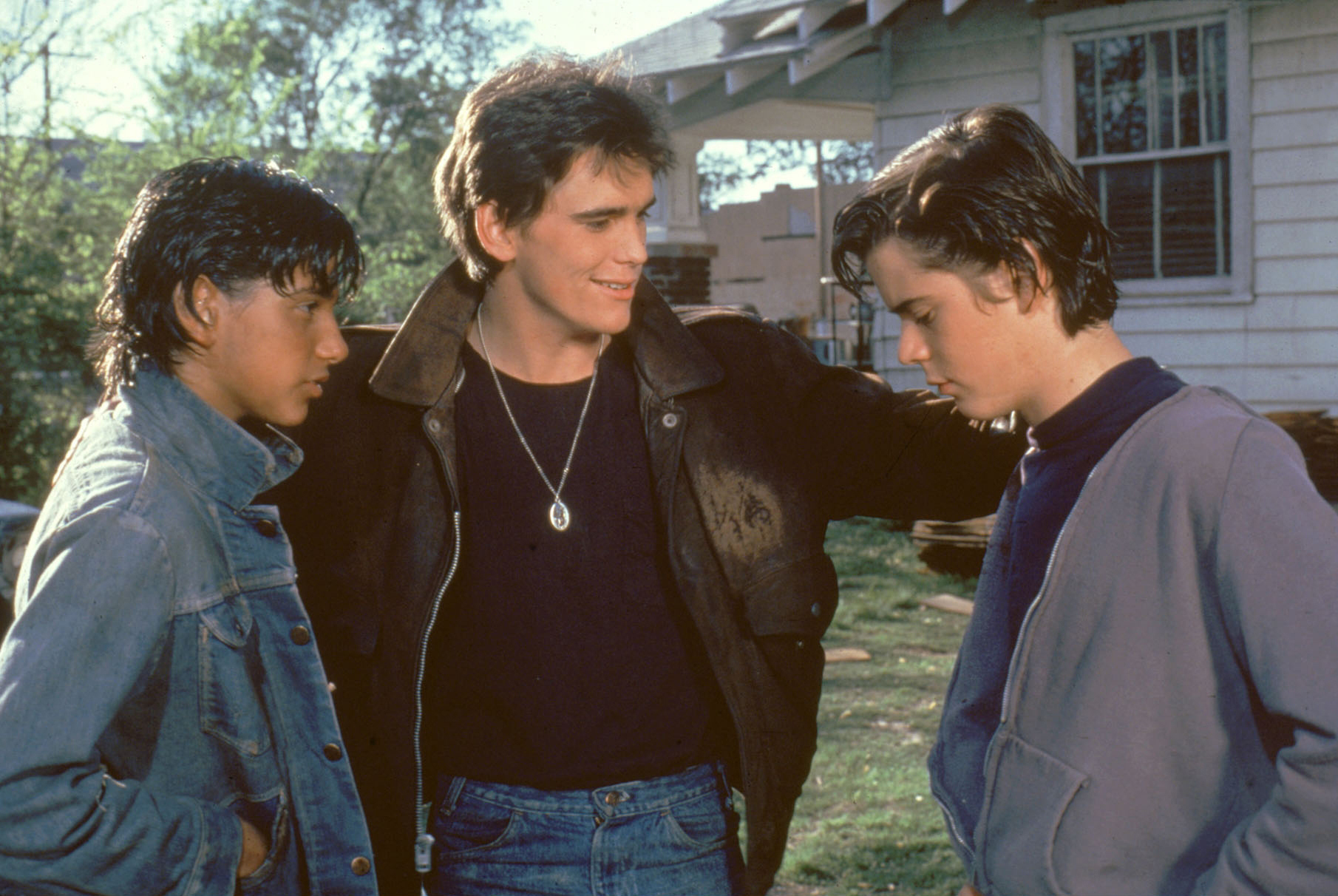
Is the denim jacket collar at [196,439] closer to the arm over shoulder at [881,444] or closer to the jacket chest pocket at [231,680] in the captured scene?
the jacket chest pocket at [231,680]

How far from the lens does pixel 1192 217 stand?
848cm

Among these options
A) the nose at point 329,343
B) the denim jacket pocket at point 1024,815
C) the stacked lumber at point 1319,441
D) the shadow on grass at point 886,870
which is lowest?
the shadow on grass at point 886,870

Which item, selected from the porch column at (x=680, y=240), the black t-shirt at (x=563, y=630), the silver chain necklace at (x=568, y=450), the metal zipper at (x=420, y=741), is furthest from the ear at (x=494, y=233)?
the porch column at (x=680, y=240)

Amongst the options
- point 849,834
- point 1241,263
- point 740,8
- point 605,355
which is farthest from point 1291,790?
point 740,8

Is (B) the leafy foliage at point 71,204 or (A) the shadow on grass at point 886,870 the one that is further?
(B) the leafy foliage at point 71,204

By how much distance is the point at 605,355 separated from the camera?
9.02ft

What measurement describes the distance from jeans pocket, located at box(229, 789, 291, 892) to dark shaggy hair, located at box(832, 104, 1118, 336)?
4.51 ft

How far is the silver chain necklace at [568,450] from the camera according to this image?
250 cm

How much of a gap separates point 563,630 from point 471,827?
440mm

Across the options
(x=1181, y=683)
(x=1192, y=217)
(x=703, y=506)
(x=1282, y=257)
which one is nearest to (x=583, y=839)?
(x=703, y=506)

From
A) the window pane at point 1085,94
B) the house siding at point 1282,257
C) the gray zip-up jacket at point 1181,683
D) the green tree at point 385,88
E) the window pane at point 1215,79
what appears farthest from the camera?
the green tree at point 385,88

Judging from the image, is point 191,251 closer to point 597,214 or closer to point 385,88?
point 597,214

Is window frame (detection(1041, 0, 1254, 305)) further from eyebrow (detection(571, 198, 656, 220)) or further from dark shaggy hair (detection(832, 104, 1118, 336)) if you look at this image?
dark shaggy hair (detection(832, 104, 1118, 336))

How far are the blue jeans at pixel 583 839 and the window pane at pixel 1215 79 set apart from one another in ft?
24.6
